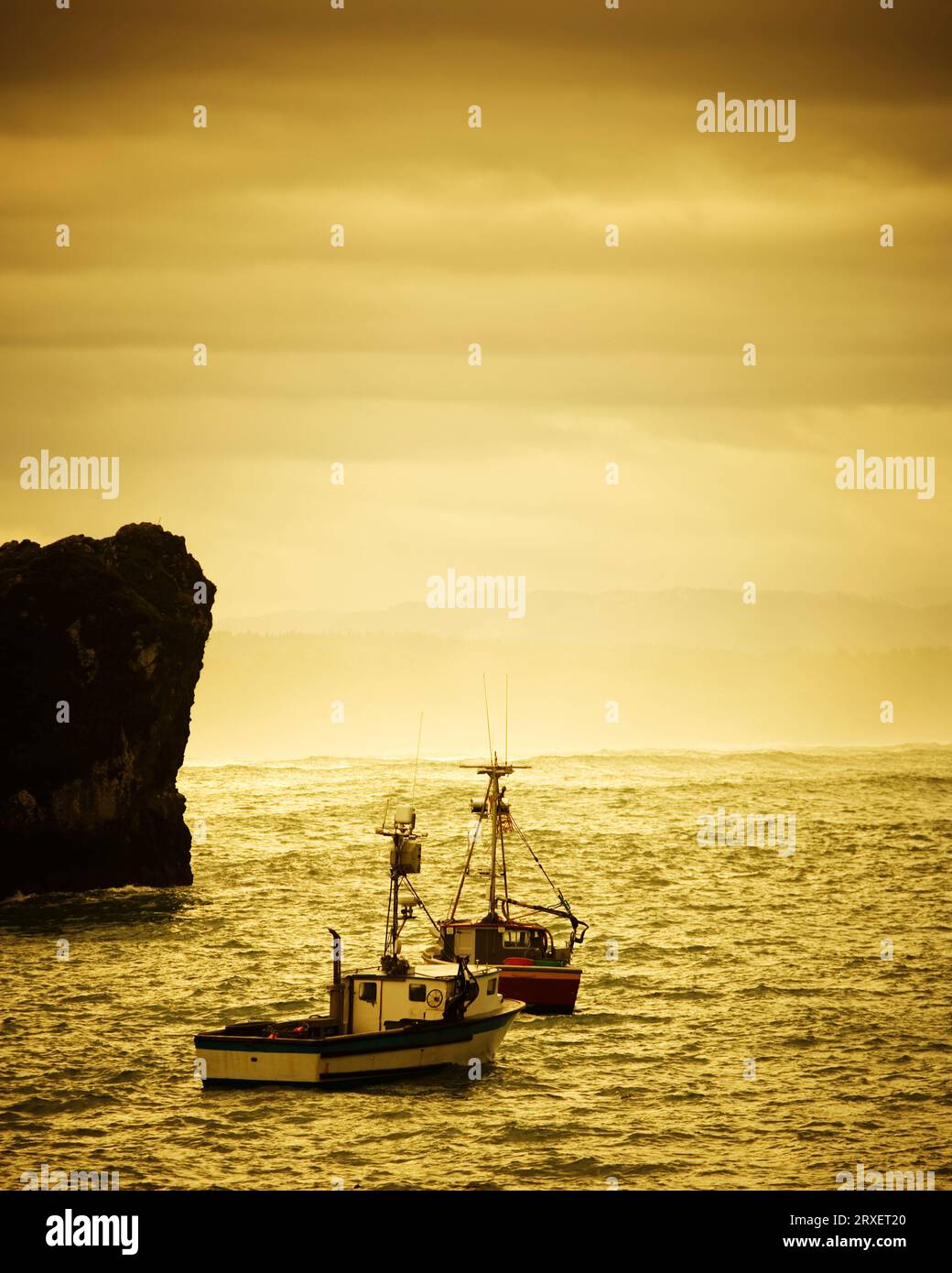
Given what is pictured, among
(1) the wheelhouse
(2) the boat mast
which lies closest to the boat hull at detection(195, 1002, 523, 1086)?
(1) the wheelhouse

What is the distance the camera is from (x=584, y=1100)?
164 feet

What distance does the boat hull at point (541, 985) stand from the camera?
62.0m

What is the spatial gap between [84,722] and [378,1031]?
39190 mm

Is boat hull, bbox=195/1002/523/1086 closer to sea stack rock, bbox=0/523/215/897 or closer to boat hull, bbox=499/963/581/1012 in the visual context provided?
boat hull, bbox=499/963/581/1012

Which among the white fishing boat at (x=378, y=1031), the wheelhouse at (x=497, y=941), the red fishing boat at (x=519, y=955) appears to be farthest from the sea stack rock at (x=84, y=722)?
the white fishing boat at (x=378, y=1031)

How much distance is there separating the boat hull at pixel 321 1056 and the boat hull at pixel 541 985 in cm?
1136

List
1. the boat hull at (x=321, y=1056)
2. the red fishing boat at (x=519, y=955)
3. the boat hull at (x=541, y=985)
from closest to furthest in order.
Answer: the boat hull at (x=321, y=1056) < the boat hull at (x=541, y=985) < the red fishing boat at (x=519, y=955)

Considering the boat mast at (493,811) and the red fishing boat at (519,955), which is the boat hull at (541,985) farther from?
the boat mast at (493,811)

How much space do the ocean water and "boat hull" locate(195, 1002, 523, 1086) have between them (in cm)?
56

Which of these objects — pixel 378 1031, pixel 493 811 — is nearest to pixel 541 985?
pixel 493 811

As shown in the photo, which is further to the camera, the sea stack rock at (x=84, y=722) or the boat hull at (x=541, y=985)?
the sea stack rock at (x=84, y=722)

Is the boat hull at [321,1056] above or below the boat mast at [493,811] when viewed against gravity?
below

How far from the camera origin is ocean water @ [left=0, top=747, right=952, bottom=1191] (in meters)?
43.8
